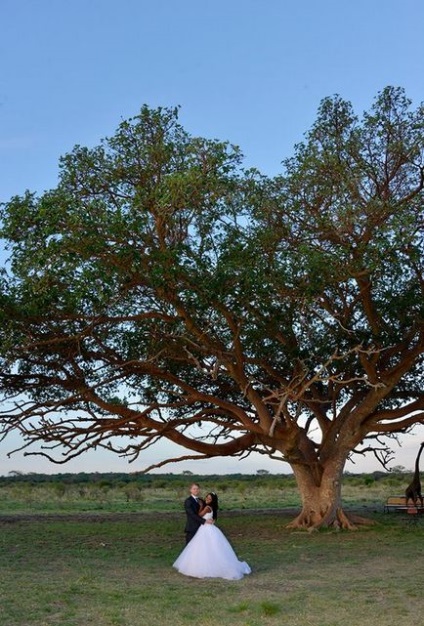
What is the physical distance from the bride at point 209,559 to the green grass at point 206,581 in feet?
0.92

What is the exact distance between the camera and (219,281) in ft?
55.1

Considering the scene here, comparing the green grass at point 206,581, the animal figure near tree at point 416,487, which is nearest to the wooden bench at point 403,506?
the animal figure near tree at point 416,487

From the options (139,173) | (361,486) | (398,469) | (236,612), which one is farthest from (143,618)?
(398,469)

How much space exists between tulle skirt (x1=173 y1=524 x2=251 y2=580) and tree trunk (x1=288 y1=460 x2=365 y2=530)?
23.7 ft

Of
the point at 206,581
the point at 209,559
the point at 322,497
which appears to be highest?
the point at 322,497

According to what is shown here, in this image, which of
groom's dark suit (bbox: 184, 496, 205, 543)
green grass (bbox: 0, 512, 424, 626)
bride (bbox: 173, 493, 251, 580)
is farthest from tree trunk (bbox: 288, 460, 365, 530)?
bride (bbox: 173, 493, 251, 580)

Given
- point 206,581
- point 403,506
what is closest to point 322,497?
point 403,506

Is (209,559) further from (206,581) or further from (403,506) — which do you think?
(403,506)

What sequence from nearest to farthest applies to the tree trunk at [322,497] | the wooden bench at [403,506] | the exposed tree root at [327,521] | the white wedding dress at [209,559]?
the white wedding dress at [209,559] → the exposed tree root at [327,521] → the tree trunk at [322,497] → the wooden bench at [403,506]

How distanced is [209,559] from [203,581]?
529 millimetres

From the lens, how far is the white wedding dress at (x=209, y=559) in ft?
46.9

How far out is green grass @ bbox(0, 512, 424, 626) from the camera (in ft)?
35.9

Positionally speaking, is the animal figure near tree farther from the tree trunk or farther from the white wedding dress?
the white wedding dress

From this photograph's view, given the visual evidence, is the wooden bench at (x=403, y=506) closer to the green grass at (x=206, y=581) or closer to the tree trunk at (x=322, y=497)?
the green grass at (x=206, y=581)
